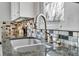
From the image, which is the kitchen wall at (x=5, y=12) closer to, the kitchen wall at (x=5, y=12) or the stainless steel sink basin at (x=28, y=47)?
the kitchen wall at (x=5, y=12)

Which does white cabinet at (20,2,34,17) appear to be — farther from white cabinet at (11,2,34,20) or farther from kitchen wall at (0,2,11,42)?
kitchen wall at (0,2,11,42)

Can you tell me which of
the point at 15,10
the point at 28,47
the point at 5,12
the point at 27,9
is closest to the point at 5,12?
the point at 5,12

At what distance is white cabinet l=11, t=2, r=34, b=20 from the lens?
1259mm

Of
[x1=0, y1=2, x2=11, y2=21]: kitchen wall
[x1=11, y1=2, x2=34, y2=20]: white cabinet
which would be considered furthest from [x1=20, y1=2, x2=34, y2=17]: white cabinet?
[x1=0, y1=2, x2=11, y2=21]: kitchen wall

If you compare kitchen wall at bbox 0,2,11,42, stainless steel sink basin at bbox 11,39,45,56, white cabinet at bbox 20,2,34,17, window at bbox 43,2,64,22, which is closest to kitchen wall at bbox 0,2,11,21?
kitchen wall at bbox 0,2,11,42

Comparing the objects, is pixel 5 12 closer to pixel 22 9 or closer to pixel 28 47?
pixel 22 9

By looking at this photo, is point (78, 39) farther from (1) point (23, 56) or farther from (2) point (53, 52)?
(1) point (23, 56)

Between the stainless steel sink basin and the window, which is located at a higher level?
the window

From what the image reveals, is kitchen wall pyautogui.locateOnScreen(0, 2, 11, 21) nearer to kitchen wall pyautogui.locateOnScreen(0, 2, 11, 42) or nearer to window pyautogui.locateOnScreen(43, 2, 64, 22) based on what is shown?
kitchen wall pyautogui.locateOnScreen(0, 2, 11, 42)

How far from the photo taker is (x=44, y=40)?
1.28 metres

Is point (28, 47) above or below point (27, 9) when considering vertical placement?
below

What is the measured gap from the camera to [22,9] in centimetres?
128

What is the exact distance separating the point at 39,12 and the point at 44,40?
1.15ft

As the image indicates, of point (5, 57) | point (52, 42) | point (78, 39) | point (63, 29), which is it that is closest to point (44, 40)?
point (52, 42)
